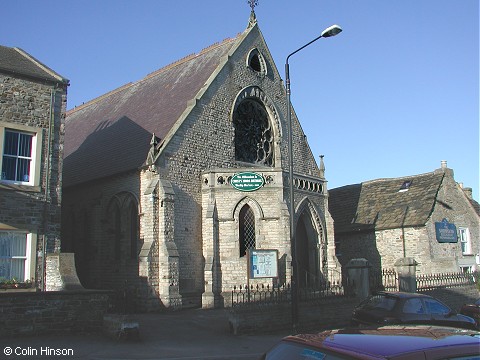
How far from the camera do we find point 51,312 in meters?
12.7


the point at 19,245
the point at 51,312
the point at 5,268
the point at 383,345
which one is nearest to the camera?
the point at 383,345

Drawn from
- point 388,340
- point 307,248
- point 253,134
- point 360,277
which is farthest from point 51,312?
point 253,134

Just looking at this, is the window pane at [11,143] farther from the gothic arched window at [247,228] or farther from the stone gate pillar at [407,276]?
the stone gate pillar at [407,276]

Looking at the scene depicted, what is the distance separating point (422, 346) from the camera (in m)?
3.65

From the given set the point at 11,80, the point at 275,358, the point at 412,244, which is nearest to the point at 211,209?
the point at 11,80

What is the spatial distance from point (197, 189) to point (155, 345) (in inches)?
407

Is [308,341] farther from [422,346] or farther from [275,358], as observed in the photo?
[422,346]

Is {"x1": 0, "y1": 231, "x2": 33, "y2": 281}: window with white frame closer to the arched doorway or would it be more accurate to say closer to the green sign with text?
the green sign with text

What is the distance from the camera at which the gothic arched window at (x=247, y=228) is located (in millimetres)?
21625

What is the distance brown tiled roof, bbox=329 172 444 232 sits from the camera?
28688mm

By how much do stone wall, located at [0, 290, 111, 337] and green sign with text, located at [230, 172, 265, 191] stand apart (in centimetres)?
892

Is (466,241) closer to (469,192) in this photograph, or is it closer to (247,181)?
(469,192)

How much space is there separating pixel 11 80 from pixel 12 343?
8491 millimetres

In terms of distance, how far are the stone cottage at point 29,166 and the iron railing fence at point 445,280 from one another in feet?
51.8
